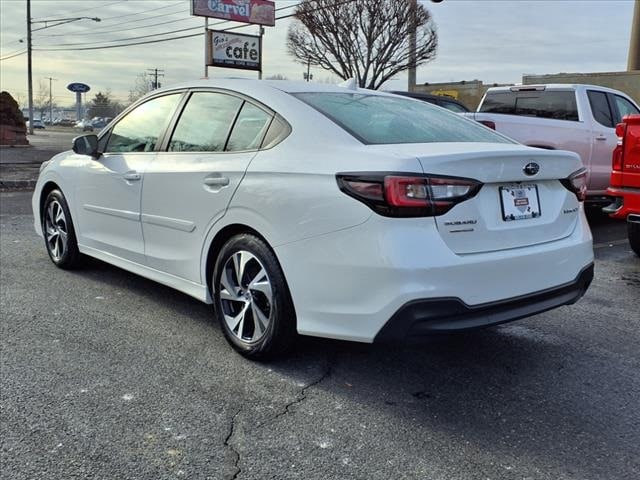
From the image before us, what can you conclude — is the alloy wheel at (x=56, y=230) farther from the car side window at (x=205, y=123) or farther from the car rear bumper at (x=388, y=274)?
the car rear bumper at (x=388, y=274)

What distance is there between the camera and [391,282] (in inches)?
110

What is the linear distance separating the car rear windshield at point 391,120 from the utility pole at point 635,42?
35.3m

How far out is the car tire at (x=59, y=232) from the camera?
17.8 ft

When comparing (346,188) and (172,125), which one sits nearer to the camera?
(346,188)

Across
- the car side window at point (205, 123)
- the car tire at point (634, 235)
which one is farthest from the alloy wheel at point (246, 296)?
the car tire at point (634, 235)

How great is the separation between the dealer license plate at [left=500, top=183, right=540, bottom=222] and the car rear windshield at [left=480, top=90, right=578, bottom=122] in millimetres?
6451

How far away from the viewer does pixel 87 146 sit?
16.2 ft

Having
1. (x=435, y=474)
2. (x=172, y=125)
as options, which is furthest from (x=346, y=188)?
(x=172, y=125)

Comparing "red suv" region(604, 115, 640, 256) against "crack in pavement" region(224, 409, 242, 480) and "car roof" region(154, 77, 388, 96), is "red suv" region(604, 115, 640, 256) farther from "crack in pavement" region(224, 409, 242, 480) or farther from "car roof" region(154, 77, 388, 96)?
"crack in pavement" region(224, 409, 242, 480)

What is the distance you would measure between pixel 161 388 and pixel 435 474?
1.49m

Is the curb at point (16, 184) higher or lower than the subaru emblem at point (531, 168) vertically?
lower

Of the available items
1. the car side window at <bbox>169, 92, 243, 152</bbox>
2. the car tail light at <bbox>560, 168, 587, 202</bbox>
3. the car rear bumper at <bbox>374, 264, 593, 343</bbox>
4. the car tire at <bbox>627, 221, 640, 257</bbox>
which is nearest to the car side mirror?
the car side window at <bbox>169, 92, 243, 152</bbox>

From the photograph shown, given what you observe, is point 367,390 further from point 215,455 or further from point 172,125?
point 172,125

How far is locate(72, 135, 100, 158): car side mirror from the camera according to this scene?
494 cm
